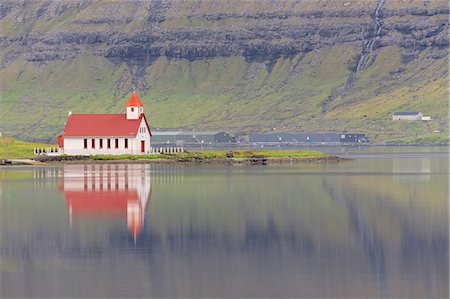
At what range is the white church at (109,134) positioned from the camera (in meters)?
130

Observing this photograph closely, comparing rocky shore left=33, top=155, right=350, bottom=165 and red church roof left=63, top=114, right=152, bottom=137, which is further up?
red church roof left=63, top=114, right=152, bottom=137

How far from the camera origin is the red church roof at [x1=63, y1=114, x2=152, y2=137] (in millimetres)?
129625

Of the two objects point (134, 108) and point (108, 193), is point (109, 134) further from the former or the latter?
point (108, 193)

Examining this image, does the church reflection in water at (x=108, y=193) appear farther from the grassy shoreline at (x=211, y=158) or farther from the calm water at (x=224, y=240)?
the grassy shoreline at (x=211, y=158)

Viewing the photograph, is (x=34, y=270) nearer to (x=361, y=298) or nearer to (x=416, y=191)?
(x=361, y=298)

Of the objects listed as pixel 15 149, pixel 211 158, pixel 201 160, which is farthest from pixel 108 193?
pixel 15 149

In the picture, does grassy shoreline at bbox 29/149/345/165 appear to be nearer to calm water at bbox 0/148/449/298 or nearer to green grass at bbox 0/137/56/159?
green grass at bbox 0/137/56/159

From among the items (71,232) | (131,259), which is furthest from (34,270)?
(71,232)

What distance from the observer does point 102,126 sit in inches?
5162

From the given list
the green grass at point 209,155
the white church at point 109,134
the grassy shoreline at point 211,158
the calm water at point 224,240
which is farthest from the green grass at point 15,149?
the calm water at point 224,240

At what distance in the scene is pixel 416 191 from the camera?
7506cm

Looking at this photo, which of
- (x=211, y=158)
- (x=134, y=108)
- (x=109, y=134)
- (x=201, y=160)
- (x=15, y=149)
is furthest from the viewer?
(x=15, y=149)

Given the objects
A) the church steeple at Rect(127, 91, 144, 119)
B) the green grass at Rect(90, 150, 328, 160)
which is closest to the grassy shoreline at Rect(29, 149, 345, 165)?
the green grass at Rect(90, 150, 328, 160)

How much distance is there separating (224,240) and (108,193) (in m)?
27.8
